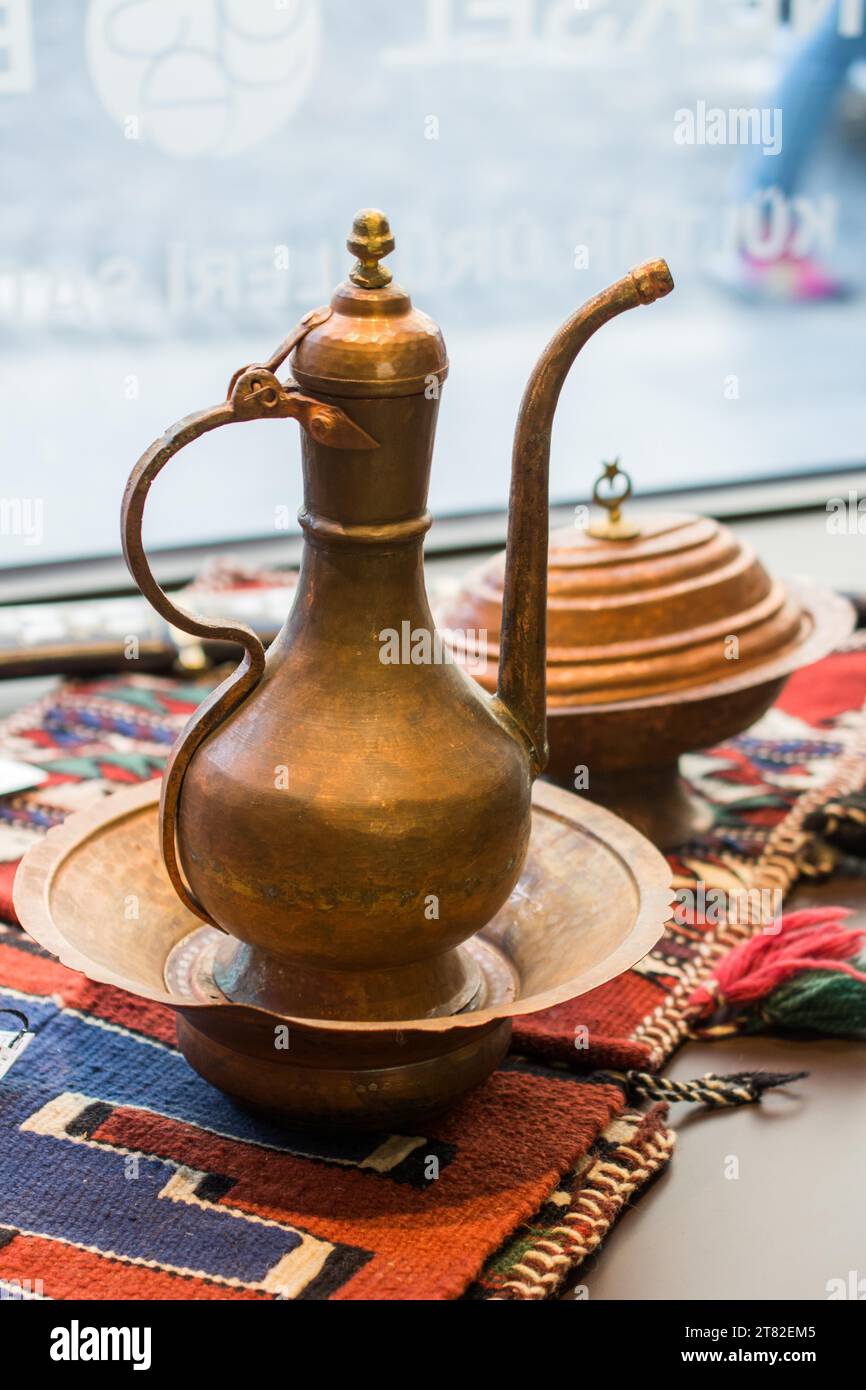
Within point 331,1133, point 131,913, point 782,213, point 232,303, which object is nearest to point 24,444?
point 232,303

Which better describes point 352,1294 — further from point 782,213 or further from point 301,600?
point 782,213

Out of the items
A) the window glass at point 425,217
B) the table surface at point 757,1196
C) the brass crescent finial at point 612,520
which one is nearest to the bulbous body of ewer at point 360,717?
the table surface at point 757,1196

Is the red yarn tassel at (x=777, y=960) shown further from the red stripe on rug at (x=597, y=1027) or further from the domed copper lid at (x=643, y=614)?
the domed copper lid at (x=643, y=614)

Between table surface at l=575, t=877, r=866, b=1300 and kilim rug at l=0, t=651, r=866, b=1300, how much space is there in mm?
24

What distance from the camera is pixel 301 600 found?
121 cm

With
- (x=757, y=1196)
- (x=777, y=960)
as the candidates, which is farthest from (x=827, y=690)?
(x=757, y=1196)

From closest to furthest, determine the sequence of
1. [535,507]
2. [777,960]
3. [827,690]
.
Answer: [535,507]
[777,960]
[827,690]

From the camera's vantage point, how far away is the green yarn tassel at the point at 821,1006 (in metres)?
1.47

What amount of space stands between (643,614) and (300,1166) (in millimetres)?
700

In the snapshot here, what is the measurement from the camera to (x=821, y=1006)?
4.83ft

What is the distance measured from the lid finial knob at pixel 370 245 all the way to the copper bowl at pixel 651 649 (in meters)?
0.59

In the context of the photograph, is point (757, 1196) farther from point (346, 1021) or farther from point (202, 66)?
point (202, 66)

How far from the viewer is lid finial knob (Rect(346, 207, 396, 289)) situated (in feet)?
3.75

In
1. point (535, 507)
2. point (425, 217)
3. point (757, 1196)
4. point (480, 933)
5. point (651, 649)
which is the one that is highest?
point (425, 217)
